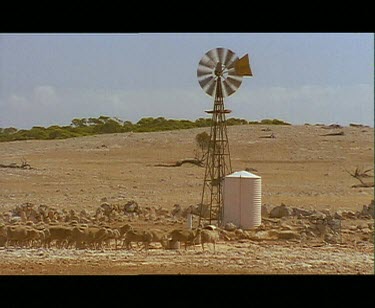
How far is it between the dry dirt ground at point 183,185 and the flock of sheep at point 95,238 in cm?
33

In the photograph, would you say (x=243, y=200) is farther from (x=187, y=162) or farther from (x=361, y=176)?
(x=187, y=162)

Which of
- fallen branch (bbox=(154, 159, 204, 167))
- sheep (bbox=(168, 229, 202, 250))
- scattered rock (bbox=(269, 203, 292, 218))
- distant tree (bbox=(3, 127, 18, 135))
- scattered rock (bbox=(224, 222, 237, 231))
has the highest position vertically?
distant tree (bbox=(3, 127, 18, 135))

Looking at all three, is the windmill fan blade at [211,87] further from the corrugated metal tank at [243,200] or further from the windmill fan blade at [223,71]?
the corrugated metal tank at [243,200]

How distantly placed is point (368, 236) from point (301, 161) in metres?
20.9

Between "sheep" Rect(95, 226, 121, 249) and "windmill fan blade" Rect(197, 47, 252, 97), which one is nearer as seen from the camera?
"sheep" Rect(95, 226, 121, 249)

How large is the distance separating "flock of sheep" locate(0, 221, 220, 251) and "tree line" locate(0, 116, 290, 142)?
33000mm

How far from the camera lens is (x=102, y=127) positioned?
164 ft

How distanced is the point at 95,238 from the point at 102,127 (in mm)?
37191

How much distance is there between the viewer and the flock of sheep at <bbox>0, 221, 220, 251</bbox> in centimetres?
1306

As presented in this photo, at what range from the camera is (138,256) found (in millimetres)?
12172

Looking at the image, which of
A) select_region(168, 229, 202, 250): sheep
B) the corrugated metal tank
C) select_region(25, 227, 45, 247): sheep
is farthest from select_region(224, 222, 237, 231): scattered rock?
select_region(25, 227, 45, 247): sheep

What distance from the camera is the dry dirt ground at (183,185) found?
37.5ft

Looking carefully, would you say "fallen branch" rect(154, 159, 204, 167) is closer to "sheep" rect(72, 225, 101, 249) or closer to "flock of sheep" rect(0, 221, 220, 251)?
"flock of sheep" rect(0, 221, 220, 251)
